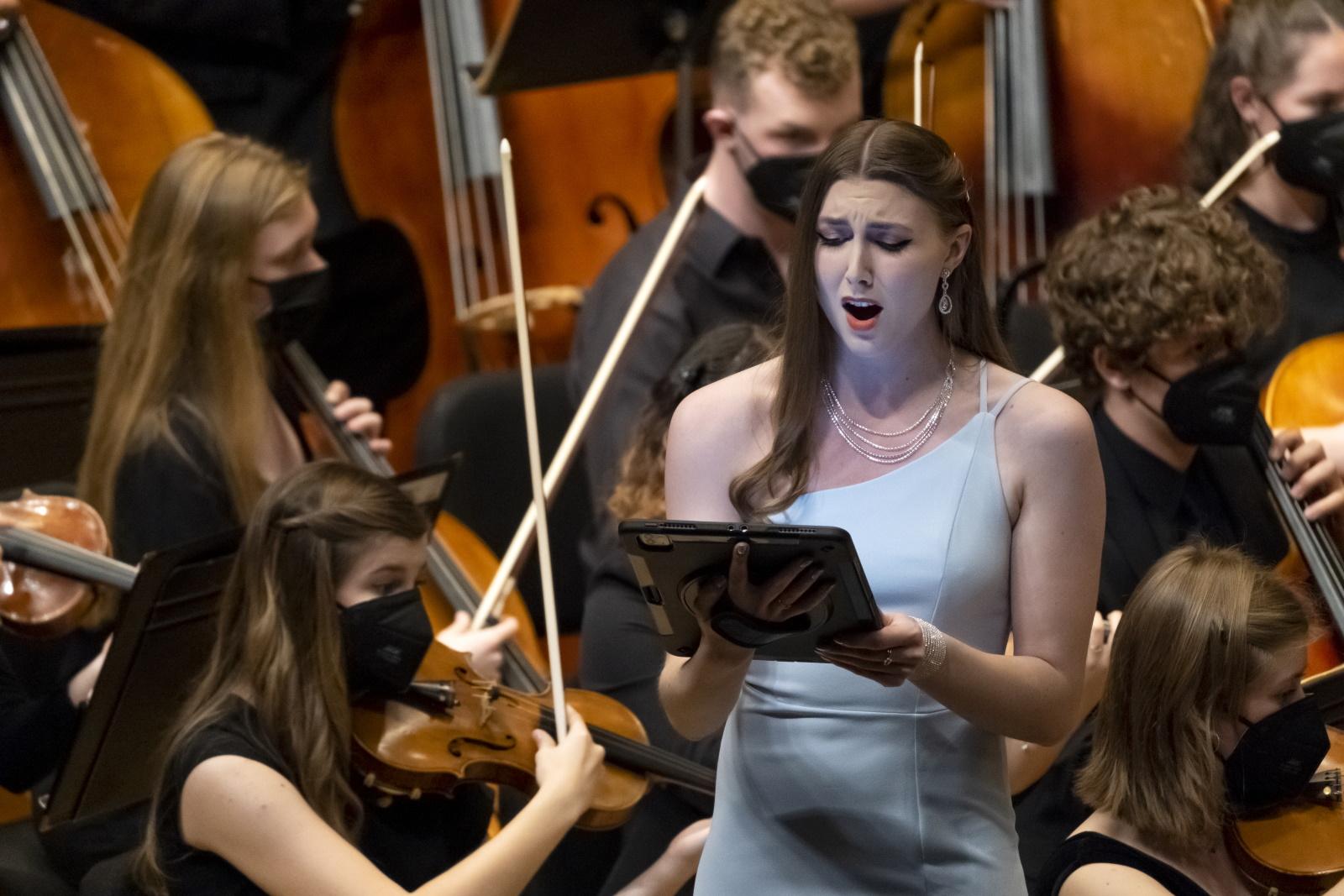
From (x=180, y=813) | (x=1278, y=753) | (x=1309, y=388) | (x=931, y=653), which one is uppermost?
(x=931, y=653)

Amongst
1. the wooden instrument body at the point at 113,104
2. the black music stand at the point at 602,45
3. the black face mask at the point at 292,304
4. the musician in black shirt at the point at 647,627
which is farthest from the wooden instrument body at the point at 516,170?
the musician in black shirt at the point at 647,627

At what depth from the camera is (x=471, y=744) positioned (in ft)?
6.19

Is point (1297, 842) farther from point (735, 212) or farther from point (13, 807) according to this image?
point (13, 807)

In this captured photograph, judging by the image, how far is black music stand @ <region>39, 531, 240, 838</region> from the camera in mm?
1845

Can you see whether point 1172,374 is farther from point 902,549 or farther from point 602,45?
point 602,45

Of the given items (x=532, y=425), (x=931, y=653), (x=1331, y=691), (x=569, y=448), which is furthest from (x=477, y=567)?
(x=931, y=653)

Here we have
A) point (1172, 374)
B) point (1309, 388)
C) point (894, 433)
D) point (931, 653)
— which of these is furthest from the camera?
point (1309, 388)

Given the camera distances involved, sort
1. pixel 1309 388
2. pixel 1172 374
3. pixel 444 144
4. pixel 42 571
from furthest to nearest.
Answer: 1. pixel 444 144
2. pixel 1309 388
3. pixel 1172 374
4. pixel 42 571

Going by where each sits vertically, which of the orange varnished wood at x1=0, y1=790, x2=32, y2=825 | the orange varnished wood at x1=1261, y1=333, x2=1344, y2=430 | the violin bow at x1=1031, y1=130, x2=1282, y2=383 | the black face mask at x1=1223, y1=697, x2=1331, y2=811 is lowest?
the orange varnished wood at x1=0, y1=790, x2=32, y2=825

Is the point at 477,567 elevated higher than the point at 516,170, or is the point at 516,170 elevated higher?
the point at 516,170

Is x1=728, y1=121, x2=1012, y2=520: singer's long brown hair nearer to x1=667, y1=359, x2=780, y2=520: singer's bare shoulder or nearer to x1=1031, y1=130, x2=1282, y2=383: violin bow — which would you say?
x1=667, y1=359, x2=780, y2=520: singer's bare shoulder

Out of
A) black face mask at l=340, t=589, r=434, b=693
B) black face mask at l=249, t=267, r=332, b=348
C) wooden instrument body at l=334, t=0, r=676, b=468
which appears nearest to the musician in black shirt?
black face mask at l=340, t=589, r=434, b=693

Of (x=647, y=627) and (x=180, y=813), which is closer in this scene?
(x=180, y=813)

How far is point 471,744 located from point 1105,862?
669mm
